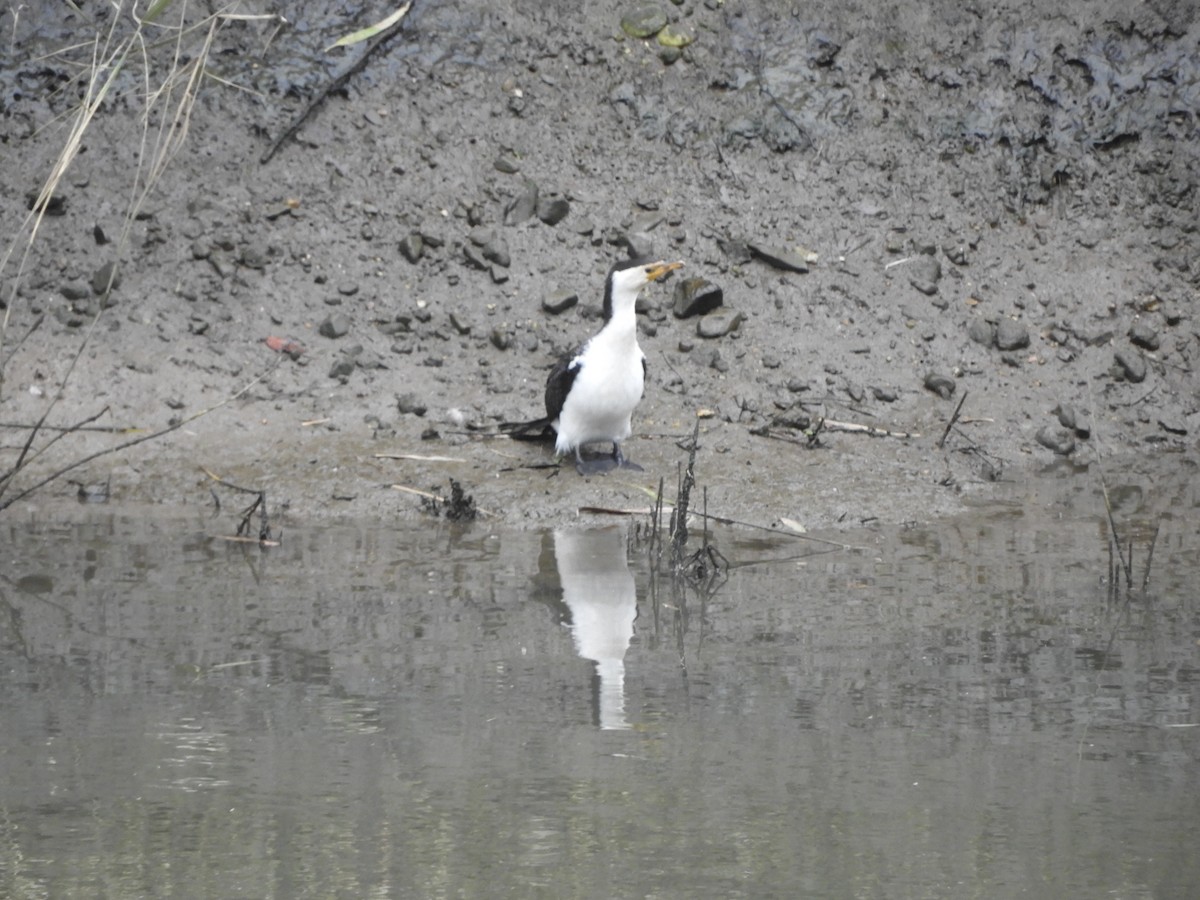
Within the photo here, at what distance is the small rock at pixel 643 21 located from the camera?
9.44m

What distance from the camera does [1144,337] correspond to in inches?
325

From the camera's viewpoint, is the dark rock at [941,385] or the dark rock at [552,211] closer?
the dark rock at [941,385]

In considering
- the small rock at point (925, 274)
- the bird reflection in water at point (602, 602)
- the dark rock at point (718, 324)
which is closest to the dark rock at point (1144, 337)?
the small rock at point (925, 274)

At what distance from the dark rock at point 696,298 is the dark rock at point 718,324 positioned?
2.4 inches

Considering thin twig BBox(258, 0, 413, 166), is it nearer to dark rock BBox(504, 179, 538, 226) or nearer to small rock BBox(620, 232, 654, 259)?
dark rock BBox(504, 179, 538, 226)

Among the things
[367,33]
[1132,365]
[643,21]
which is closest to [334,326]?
[367,33]

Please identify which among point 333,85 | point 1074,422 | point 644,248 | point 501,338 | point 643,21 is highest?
point 643,21

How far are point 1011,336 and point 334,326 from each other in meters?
3.53

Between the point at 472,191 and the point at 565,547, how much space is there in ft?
11.0

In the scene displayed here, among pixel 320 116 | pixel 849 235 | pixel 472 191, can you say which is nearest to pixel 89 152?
pixel 320 116

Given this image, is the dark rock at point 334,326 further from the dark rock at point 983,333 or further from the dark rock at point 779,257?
the dark rock at point 983,333

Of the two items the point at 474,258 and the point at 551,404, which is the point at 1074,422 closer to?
the point at 551,404

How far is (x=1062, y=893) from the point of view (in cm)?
284

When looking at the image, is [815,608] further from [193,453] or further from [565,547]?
[193,453]
